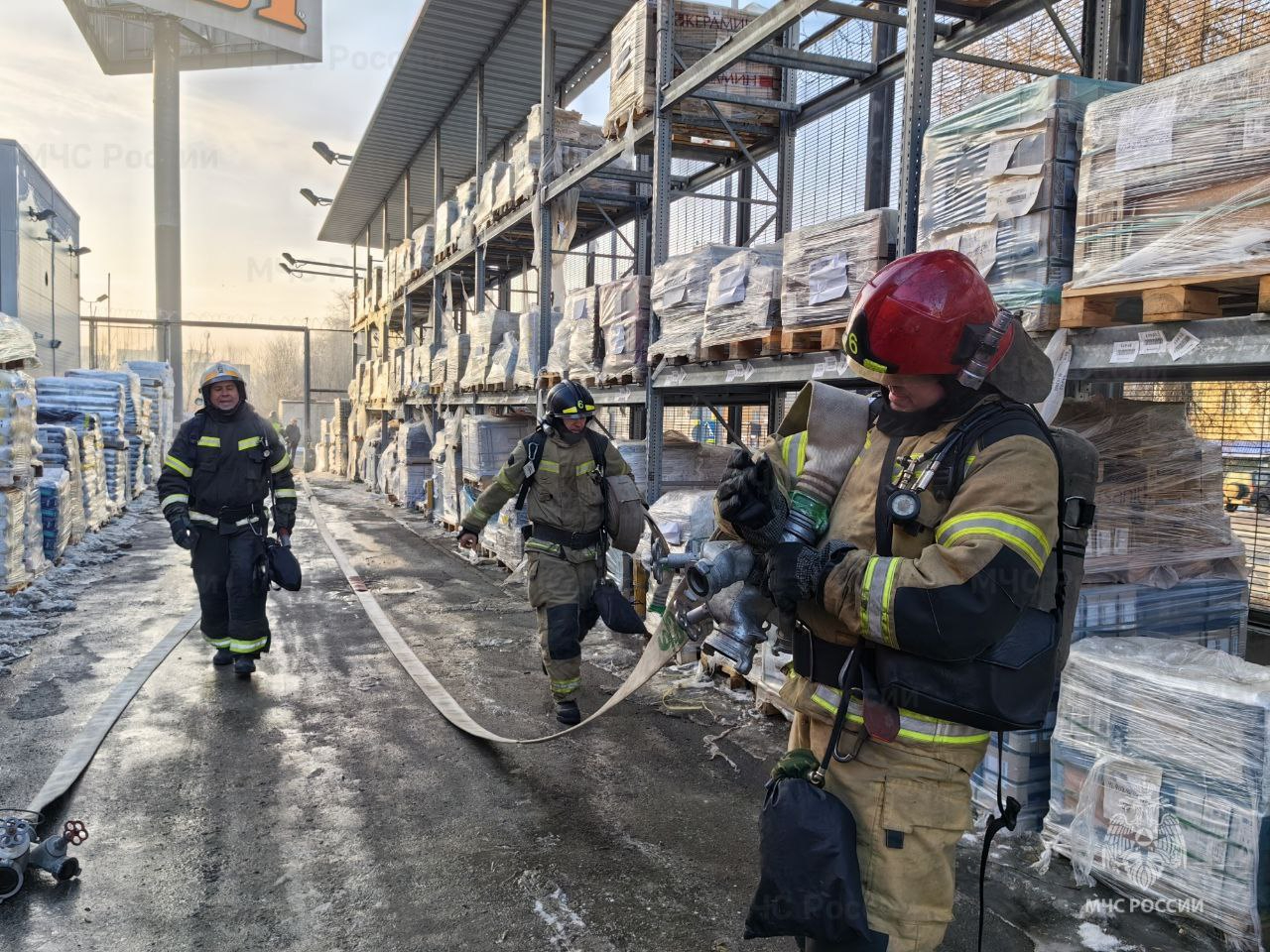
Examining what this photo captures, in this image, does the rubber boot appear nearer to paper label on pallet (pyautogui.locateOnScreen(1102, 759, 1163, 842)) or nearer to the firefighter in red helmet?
paper label on pallet (pyautogui.locateOnScreen(1102, 759, 1163, 842))

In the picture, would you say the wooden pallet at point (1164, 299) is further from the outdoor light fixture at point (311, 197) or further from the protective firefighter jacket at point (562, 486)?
the outdoor light fixture at point (311, 197)

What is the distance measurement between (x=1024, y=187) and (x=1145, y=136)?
20.4 inches

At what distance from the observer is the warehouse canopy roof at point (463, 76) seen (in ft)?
40.0

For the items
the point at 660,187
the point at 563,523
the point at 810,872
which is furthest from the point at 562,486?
the point at 810,872

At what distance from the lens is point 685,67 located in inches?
295

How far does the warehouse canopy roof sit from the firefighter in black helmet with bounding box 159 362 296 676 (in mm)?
8346

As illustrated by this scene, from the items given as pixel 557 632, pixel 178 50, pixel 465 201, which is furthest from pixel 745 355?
pixel 178 50

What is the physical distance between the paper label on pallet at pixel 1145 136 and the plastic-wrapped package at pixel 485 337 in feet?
30.2

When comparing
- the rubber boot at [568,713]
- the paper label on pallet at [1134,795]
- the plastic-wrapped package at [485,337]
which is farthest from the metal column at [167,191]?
the paper label on pallet at [1134,795]

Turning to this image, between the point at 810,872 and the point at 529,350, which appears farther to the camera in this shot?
the point at 529,350

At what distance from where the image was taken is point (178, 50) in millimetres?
25297

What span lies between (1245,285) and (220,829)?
4521 mm

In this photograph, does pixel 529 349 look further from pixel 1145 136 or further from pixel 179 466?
pixel 1145 136

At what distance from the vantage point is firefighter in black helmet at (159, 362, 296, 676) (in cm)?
577
